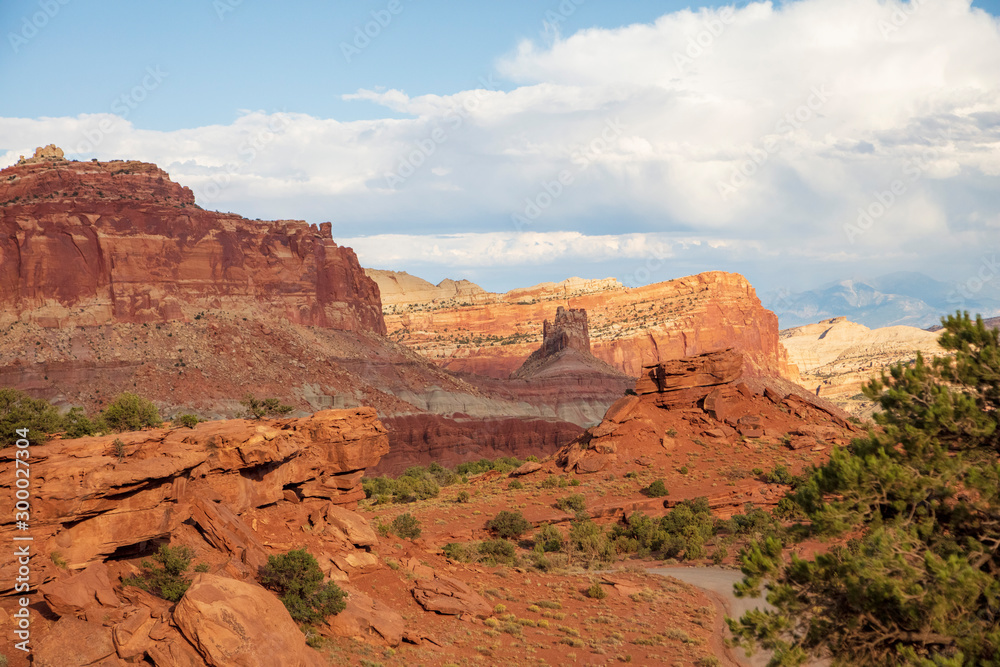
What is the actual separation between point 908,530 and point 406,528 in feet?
76.1

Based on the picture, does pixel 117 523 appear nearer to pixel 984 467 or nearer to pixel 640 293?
pixel 984 467

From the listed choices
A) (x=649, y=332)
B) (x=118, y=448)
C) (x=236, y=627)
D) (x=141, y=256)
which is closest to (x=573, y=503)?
(x=118, y=448)

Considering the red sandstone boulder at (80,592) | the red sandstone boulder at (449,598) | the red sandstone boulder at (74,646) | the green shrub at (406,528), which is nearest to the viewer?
the red sandstone boulder at (74,646)

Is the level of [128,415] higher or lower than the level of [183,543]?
higher

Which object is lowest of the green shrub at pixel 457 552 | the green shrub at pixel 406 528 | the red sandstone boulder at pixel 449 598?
the green shrub at pixel 457 552

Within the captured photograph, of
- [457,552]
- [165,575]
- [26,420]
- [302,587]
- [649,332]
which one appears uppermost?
[26,420]

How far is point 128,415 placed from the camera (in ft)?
87.5

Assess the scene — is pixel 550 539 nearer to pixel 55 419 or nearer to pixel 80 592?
pixel 55 419

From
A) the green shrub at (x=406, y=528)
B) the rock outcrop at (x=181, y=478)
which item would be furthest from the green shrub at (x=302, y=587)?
the green shrub at (x=406, y=528)

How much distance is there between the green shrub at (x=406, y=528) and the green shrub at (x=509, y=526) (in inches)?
152

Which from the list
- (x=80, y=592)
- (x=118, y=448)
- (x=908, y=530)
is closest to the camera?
(x=908, y=530)

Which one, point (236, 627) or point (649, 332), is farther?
point (649, 332)

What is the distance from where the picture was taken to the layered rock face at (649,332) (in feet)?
524

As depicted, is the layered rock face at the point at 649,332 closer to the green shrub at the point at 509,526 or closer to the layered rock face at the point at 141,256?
the layered rock face at the point at 141,256
